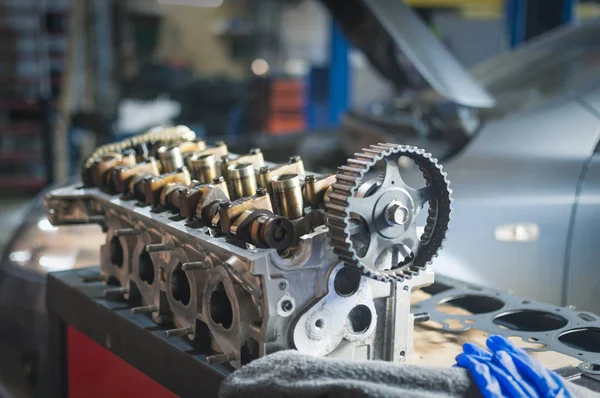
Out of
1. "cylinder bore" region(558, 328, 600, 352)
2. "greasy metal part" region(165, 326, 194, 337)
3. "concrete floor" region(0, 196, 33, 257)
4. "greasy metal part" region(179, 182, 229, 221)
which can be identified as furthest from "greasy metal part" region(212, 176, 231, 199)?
"concrete floor" region(0, 196, 33, 257)

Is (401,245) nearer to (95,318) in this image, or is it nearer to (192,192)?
(192,192)

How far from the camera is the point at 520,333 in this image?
4.67 feet

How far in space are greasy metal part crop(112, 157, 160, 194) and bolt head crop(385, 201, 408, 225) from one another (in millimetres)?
663

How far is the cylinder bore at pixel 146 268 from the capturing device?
1541 mm

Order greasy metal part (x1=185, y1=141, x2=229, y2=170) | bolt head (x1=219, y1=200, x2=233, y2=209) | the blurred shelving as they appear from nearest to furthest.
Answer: bolt head (x1=219, y1=200, x2=233, y2=209) → greasy metal part (x1=185, y1=141, x2=229, y2=170) → the blurred shelving

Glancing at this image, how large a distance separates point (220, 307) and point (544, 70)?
1.77 metres

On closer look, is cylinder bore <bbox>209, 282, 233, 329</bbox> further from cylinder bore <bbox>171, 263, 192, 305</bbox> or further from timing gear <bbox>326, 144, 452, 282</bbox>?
timing gear <bbox>326, 144, 452, 282</bbox>

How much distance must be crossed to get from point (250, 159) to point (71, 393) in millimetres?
745

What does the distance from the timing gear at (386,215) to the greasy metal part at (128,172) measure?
2.11ft

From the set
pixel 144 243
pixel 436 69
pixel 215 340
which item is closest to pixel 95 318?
pixel 144 243

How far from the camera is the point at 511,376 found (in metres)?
1.02

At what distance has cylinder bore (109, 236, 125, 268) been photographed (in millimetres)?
1662

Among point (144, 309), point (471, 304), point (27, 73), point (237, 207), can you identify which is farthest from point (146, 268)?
point (27, 73)

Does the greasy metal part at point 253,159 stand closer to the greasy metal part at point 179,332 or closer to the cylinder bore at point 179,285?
the cylinder bore at point 179,285
